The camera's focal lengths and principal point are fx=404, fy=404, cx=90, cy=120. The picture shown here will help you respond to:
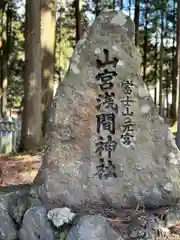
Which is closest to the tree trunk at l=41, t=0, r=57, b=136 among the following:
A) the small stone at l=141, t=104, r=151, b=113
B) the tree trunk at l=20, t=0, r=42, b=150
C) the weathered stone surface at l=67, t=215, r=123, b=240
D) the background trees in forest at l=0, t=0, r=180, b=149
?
the background trees in forest at l=0, t=0, r=180, b=149

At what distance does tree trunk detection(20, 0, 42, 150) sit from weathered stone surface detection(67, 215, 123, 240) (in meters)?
6.70

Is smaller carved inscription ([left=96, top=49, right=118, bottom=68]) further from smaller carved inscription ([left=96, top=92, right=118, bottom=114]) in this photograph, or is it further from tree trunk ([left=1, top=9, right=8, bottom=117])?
tree trunk ([left=1, top=9, right=8, bottom=117])

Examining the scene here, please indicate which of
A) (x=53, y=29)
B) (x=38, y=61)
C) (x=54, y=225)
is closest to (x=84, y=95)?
(x=54, y=225)

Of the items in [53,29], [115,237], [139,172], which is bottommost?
[115,237]

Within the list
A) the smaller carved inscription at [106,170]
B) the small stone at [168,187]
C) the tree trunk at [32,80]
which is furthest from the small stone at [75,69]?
the tree trunk at [32,80]

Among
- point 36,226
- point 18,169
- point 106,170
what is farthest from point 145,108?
point 18,169

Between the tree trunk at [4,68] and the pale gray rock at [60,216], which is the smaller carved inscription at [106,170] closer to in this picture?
the pale gray rock at [60,216]

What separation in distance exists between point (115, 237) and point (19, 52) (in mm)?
27152

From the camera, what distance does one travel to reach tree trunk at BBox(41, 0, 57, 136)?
11.2 metres

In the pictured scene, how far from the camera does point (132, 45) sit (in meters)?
4.60

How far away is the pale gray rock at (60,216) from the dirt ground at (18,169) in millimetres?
3747

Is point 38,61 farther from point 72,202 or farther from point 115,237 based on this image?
point 115,237

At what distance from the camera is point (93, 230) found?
379 cm

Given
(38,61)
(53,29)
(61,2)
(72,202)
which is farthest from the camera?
(61,2)
